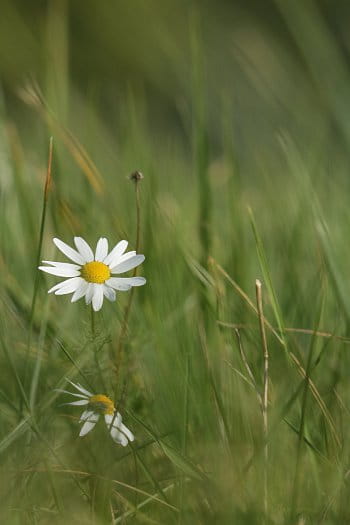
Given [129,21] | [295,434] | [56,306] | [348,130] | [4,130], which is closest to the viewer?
[295,434]

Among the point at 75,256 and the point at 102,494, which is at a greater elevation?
the point at 75,256

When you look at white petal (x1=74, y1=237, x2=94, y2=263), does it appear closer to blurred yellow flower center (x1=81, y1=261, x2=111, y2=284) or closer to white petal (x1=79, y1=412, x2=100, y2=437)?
blurred yellow flower center (x1=81, y1=261, x2=111, y2=284)

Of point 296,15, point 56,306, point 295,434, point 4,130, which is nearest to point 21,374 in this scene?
point 56,306

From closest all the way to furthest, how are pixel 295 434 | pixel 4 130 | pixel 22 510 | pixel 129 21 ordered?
pixel 22 510
pixel 295 434
pixel 4 130
pixel 129 21

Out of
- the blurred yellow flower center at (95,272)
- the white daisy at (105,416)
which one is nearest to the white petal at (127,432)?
the white daisy at (105,416)

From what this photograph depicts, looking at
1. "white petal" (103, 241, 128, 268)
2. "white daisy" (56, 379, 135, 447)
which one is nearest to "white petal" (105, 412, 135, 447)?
"white daisy" (56, 379, 135, 447)

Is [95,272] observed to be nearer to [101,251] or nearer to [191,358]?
[101,251]

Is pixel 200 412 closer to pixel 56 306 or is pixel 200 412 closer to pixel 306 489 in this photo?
pixel 306 489

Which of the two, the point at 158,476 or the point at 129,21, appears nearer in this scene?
the point at 158,476
